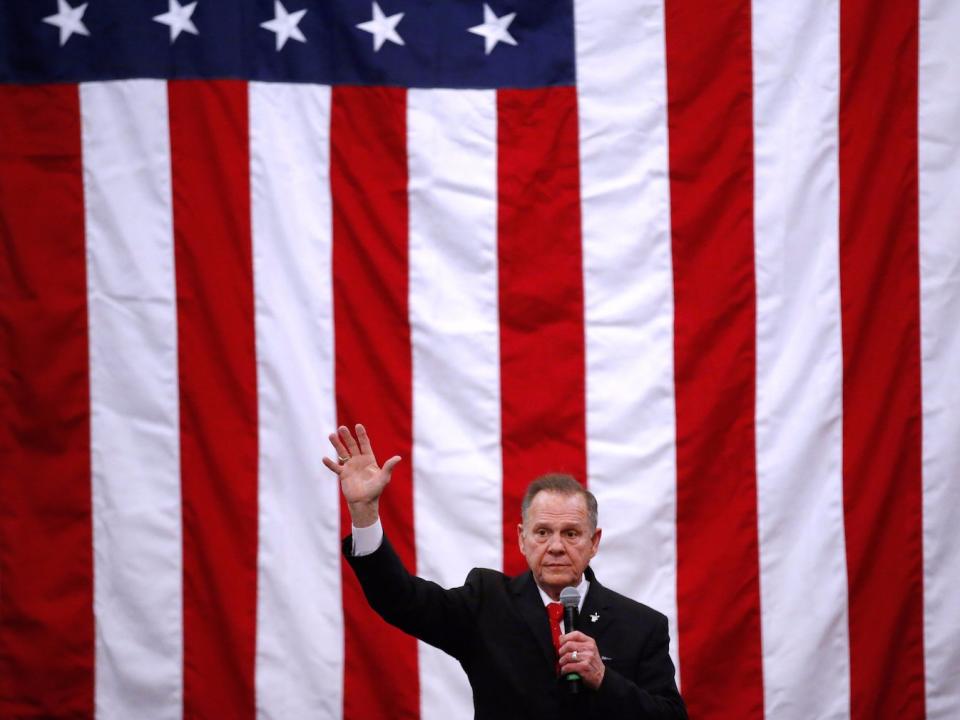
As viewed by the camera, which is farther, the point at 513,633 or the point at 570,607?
the point at 513,633

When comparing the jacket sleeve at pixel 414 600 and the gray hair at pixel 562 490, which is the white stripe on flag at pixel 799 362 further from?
the jacket sleeve at pixel 414 600

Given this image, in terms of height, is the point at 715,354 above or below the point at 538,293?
below

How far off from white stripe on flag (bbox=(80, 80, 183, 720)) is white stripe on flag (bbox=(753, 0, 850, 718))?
2.15 metres

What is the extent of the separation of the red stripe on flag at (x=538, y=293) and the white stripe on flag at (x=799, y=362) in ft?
2.22

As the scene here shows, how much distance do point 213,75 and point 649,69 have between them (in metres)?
1.61

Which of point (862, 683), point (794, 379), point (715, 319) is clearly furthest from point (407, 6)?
point (862, 683)

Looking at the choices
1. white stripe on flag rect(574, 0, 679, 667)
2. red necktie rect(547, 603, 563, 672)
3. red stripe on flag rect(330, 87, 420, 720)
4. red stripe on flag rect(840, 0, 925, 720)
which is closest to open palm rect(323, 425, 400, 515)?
red necktie rect(547, 603, 563, 672)

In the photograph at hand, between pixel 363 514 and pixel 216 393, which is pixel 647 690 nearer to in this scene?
pixel 363 514

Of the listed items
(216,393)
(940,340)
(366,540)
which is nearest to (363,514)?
(366,540)

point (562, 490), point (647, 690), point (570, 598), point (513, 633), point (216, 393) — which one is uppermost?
point (216, 393)

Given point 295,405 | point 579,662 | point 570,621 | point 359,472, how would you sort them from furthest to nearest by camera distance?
point 295,405 < point 359,472 < point 570,621 < point 579,662

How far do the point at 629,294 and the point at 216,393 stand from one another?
1550 mm

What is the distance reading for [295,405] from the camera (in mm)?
4305

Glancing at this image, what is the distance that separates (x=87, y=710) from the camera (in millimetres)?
4270
